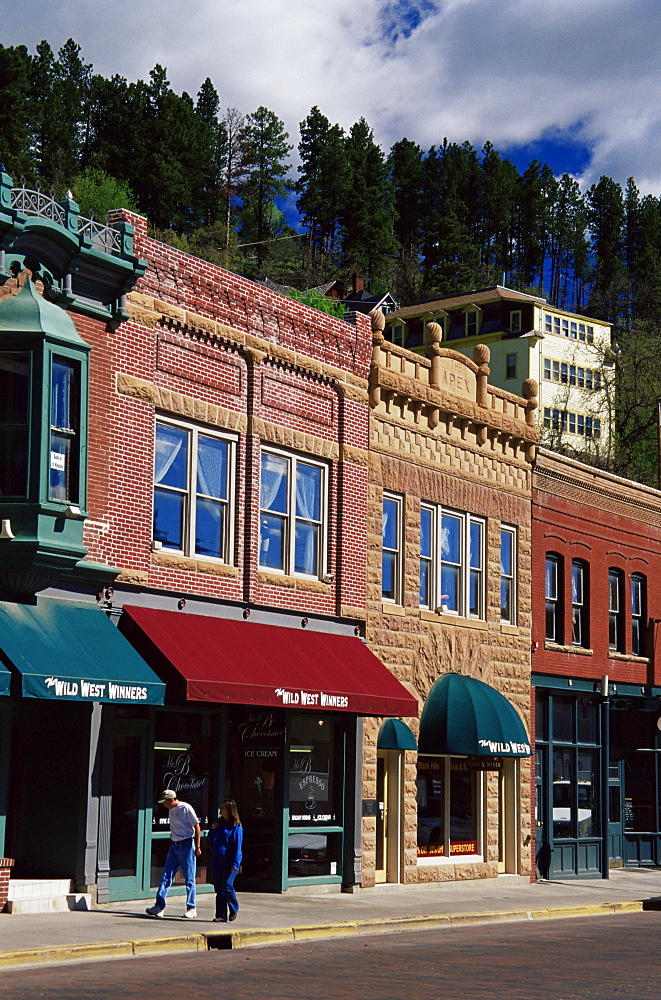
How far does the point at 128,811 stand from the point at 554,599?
14.4 m

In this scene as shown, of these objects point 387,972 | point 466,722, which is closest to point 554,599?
point 466,722

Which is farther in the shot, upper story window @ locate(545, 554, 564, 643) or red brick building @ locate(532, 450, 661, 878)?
upper story window @ locate(545, 554, 564, 643)

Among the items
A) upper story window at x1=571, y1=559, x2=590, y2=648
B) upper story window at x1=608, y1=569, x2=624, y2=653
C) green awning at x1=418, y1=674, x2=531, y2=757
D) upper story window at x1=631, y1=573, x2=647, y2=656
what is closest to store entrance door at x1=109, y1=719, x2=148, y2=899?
green awning at x1=418, y1=674, x2=531, y2=757

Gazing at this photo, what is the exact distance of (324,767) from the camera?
23.5 meters

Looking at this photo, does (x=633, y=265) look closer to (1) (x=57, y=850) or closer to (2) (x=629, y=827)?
(2) (x=629, y=827)

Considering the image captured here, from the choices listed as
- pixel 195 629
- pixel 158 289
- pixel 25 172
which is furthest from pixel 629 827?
pixel 25 172

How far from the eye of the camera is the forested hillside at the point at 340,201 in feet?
256

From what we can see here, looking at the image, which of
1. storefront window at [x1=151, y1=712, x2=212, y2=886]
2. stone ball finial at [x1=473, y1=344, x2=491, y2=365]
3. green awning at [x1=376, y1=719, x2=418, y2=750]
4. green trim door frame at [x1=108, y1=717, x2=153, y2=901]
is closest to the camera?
green trim door frame at [x1=108, y1=717, x2=153, y2=901]

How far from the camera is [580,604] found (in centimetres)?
3192

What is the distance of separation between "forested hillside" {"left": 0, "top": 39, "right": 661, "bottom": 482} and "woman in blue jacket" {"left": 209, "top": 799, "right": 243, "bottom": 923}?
43.6m

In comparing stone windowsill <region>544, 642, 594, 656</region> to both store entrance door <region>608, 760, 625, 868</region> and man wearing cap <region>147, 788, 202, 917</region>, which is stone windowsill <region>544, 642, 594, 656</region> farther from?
man wearing cap <region>147, 788, 202, 917</region>

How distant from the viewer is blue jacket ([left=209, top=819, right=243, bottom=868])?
1769 cm

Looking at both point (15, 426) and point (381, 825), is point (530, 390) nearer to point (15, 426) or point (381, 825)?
point (381, 825)

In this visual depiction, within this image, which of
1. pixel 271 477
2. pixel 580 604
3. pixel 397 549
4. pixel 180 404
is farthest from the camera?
pixel 580 604
